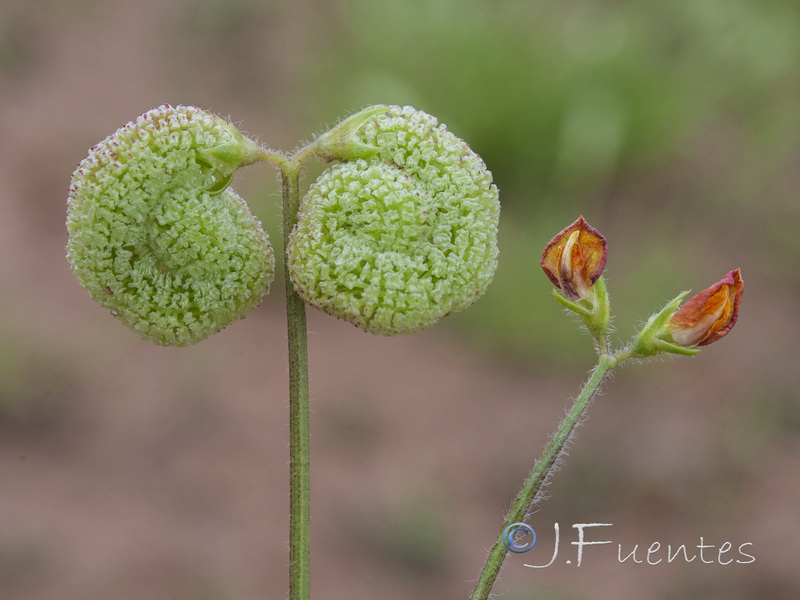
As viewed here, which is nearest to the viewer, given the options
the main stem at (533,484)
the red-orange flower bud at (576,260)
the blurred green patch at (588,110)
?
the main stem at (533,484)

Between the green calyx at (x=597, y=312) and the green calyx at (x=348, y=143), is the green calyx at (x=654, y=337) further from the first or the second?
the green calyx at (x=348, y=143)

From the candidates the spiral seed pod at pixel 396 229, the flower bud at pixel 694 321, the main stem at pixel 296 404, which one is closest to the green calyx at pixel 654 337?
the flower bud at pixel 694 321

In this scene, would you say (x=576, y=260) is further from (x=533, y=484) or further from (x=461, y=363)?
(x=461, y=363)

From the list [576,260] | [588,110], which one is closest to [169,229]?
[576,260]

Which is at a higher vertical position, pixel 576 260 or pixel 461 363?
pixel 461 363

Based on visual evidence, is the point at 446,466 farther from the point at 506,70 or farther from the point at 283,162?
the point at 283,162

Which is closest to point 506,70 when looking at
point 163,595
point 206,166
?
point 163,595
